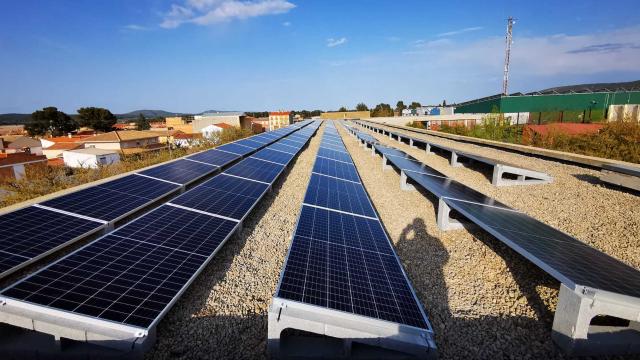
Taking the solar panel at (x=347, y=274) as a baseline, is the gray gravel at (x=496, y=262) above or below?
below

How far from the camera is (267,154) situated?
1775 centimetres

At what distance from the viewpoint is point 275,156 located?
1750 cm

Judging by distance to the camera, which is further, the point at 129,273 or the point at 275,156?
the point at 275,156

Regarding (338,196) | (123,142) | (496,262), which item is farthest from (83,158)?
(496,262)

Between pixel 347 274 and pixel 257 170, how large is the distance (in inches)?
361

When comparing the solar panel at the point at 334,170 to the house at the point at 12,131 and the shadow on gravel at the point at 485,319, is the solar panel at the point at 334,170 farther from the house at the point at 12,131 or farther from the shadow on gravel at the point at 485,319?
the house at the point at 12,131

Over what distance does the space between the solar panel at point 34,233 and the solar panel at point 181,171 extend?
3988mm

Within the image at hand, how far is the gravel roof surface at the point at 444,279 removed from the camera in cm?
474

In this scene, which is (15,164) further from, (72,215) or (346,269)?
(346,269)

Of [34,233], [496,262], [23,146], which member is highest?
[34,233]

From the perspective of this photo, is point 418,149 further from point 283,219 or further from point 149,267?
point 149,267

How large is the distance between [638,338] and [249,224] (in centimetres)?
834

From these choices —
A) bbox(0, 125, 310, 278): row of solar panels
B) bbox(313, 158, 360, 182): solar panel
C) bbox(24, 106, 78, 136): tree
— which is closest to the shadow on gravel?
bbox(313, 158, 360, 182): solar panel

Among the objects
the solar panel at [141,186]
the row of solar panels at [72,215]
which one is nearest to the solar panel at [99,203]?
the row of solar panels at [72,215]
